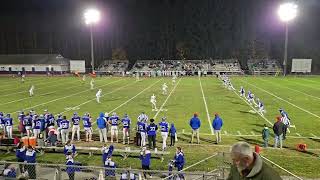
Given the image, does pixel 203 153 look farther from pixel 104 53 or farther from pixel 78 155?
pixel 104 53

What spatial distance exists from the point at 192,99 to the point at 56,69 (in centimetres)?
4698

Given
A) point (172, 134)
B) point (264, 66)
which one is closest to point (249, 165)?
point (172, 134)

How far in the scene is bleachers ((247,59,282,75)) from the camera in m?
65.6

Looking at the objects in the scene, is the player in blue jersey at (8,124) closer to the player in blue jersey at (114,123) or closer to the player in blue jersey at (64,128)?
the player in blue jersey at (64,128)

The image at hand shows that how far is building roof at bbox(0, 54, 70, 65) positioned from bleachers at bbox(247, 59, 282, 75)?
126 feet

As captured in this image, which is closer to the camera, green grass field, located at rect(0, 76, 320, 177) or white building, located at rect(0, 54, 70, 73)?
green grass field, located at rect(0, 76, 320, 177)

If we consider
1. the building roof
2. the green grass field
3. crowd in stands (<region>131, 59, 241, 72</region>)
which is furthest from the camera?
the building roof

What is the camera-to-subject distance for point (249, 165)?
2.44m

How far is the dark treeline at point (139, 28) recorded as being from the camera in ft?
247

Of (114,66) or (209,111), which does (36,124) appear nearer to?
(209,111)

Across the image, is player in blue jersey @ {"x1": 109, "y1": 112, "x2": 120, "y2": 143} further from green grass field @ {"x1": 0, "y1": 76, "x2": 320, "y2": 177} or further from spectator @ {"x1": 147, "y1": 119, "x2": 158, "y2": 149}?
green grass field @ {"x1": 0, "y1": 76, "x2": 320, "y2": 177}

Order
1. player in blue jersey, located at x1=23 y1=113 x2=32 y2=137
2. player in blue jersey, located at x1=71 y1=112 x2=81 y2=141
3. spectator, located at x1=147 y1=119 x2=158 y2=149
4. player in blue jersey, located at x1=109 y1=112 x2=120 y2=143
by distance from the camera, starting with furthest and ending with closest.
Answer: player in blue jersey, located at x1=71 y1=112 x2=81 y2=141 < player in blue jersey, located at x1=23 y1=113 x2=32 y2=137 < player in blue jersey, located at x1=109 y1=112 x2=120 y2=143 < spectator, located at x1=147 y1=119 x2=158 y2=149

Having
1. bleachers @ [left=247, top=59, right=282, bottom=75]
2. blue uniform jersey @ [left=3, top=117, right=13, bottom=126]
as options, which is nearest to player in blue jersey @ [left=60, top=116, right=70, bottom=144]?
blue uniform jersey @ [left=3, top=117, right=13, bottom=126]

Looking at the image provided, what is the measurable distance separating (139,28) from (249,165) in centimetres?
7598
